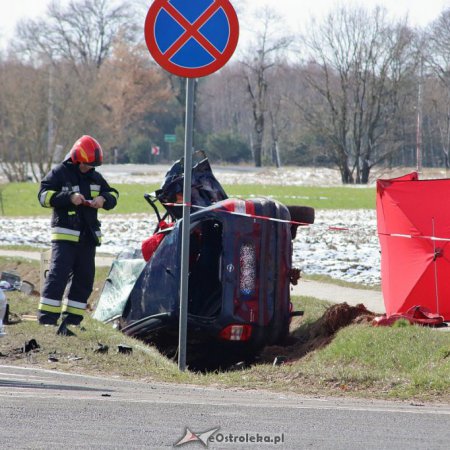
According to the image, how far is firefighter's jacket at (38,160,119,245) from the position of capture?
1008cm

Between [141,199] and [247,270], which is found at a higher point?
[247,270]

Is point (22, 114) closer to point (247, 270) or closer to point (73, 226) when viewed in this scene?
point (73, 226)

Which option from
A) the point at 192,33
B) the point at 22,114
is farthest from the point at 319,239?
the point at 22,114

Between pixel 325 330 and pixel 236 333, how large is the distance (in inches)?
36.5

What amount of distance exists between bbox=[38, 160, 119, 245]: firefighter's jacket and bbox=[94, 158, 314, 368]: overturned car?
26.4 inches

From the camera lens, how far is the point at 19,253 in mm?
A: 18531

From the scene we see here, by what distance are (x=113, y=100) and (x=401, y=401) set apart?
67093 mm

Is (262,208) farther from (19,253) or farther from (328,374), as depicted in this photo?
(19,253)

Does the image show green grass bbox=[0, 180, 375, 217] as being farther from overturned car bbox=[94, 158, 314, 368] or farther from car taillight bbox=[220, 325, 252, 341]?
car taillight bbox=[220, 325, 252, 341]

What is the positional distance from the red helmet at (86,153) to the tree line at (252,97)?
2477cm

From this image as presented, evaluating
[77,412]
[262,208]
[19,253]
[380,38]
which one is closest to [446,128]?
[380,38]

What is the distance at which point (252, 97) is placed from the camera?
262ft

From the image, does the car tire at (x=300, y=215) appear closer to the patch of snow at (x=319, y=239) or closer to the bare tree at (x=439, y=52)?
the patch of snow at (x=319, y=239)

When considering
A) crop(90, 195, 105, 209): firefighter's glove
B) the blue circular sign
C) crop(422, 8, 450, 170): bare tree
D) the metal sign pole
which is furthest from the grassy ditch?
crop(422, 8, 450, 170): bare tree
